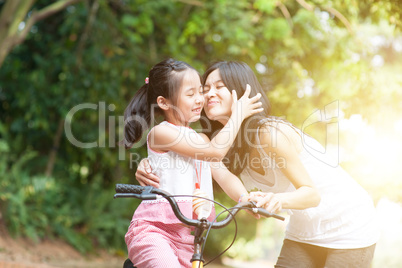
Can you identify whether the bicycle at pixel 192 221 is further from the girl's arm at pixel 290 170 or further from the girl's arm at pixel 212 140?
the girl's arm at pixel 212 140

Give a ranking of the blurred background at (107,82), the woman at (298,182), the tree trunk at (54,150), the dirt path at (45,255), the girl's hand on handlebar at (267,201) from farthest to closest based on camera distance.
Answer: the tree trunk at (54,150) → the blurred background at (107,82) → the dirt path at (45,255) → the woman at (298,182) → the girl's hand on handlebar at (267,201)

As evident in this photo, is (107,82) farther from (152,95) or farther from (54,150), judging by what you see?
(152,95)

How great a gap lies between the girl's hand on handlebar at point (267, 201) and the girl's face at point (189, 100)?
1.99 feet

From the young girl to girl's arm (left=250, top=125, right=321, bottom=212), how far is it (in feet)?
0.53

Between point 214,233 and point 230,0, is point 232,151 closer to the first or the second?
point 230,0

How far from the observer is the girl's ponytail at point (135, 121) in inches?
97.1

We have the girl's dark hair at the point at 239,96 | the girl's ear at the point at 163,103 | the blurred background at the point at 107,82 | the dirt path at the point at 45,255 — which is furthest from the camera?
the blurred background at the point at 107,82

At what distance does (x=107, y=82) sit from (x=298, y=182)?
6930mm

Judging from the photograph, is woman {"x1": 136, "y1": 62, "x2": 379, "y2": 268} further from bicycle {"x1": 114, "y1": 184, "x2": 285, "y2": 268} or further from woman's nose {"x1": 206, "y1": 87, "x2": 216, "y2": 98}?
bicycle {"x1": 114, "y1": 184, "x2": 285, "y2": 268}

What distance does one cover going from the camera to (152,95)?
98.3 inches

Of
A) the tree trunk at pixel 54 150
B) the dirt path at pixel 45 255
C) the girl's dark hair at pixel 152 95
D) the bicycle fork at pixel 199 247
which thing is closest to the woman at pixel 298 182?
the girl's dark hair at pixel 152 95

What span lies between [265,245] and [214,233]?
6.61 meters

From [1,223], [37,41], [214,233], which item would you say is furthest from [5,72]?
[214,233]

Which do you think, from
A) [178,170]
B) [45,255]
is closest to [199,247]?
[178,170]
